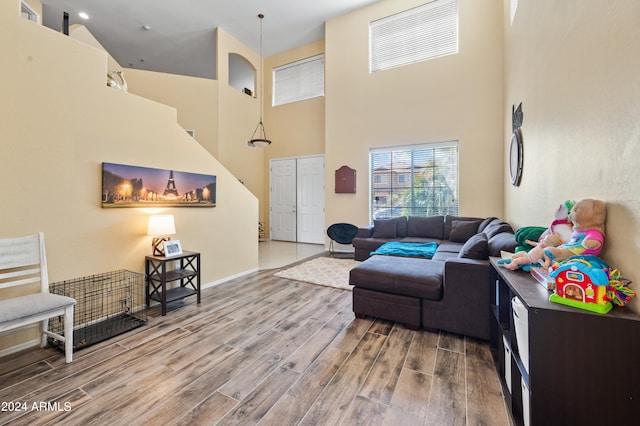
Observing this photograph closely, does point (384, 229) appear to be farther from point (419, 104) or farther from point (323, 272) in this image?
point (419, 104)

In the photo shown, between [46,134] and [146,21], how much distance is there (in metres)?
5.26

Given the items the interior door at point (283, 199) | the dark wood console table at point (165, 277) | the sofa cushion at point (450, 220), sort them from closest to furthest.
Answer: the dark wood console table at point (165, 277)
the sofa cushion at point (450, 220)
the interior door at point (283, 199)

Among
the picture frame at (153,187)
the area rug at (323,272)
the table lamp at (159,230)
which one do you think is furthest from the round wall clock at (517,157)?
the table lamp at (159,230)

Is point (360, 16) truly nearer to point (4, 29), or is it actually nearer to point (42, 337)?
point (4, 29)

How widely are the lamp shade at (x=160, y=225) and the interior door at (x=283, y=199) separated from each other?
4.77 meters

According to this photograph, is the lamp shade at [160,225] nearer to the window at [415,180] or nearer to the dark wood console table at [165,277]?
the dark wood console table at [165,277]

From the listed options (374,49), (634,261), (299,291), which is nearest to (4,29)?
(299,291)

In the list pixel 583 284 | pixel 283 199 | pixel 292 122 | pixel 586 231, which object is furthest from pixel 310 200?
pixel 583 284

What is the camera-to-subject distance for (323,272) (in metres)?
4.41

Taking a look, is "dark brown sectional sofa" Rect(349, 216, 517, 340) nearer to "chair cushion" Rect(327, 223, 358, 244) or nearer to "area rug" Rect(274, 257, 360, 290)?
"area rug" Rect(274, 257, 360, 290)

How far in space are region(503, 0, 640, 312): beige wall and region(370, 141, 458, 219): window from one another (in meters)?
2.60

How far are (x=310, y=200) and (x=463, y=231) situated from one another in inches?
158

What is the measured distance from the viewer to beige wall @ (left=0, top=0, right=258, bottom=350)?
2133mm

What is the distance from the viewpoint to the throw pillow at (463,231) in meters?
4.54
